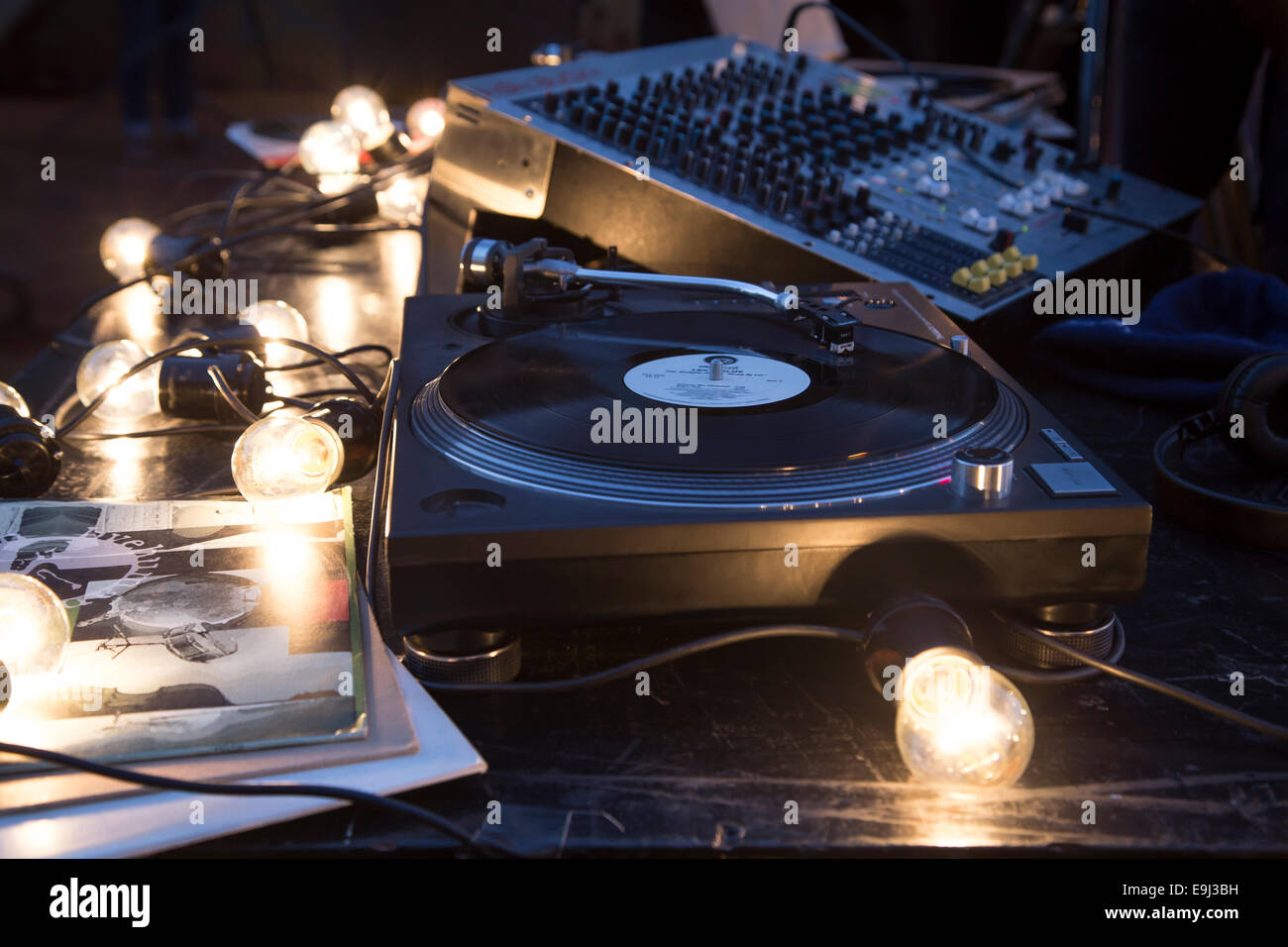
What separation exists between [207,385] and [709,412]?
472mm

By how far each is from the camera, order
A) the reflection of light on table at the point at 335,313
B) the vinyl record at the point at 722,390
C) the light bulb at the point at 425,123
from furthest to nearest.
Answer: the light bulb at the point at 425,123
the reflection of light on table at the point at 335,313
the vinyl record at the point at 722,390

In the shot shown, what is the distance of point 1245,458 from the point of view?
0.84 metres

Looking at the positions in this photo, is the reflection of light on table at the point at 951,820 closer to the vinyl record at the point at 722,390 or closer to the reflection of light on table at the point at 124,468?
the vinyl record at the point at 722,390

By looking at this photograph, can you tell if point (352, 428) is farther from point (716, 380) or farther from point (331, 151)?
point (331, 151)

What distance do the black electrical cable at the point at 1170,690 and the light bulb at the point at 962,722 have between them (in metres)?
0.09

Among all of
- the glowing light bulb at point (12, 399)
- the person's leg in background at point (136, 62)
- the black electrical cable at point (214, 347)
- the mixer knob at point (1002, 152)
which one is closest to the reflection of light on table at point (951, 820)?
the black electrical cable at point (214, 347)

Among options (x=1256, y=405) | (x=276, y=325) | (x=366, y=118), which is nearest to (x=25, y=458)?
(x=276, y=325)

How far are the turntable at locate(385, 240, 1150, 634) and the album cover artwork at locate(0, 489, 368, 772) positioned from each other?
2.6 inches

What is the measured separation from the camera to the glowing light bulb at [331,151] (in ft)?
5.36

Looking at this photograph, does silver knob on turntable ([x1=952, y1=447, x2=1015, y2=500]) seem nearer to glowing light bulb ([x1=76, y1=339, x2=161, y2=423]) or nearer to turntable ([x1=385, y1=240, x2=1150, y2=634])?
turntable ([x1=385, y1=240, x2=1150, y2=634])

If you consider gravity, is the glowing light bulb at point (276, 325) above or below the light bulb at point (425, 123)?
below

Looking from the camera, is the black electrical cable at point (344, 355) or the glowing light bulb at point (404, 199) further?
the glowing light bulb at point (404, 199)

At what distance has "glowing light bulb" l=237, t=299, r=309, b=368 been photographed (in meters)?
1.12

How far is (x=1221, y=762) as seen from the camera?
1.82 feet
